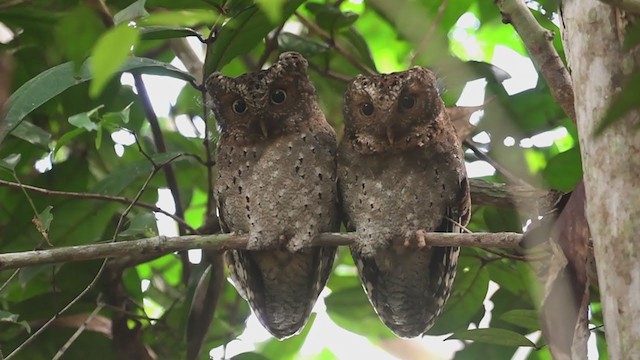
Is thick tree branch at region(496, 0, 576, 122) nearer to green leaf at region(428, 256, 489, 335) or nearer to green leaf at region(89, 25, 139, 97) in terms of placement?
green leaf at region(428, 256, 489, 335)

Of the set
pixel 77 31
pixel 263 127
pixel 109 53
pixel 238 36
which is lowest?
pixel 109 53

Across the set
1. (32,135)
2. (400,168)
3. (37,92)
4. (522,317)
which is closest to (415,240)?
(400,168)

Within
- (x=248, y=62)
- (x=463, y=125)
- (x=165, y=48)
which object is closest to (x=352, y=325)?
(x=463, y=125)

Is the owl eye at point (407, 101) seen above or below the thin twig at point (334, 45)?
below

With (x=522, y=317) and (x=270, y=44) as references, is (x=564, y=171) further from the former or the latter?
(x=270, y=44)

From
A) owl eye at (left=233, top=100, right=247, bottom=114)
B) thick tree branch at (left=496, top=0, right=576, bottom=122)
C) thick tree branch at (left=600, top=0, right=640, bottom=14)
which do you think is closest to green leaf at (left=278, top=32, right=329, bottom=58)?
owl eye at (left=233, top=100, right=247, bottom=114)

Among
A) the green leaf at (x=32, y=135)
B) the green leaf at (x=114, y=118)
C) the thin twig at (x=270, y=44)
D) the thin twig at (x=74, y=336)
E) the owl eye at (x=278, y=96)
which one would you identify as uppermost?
the thin twig at (x=270, y=44)

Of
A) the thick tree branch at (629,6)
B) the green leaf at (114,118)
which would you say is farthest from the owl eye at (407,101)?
the thick tree branch at (629,6)

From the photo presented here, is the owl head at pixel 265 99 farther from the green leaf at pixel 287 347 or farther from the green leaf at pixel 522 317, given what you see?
the green leaf at pixel 287 347
